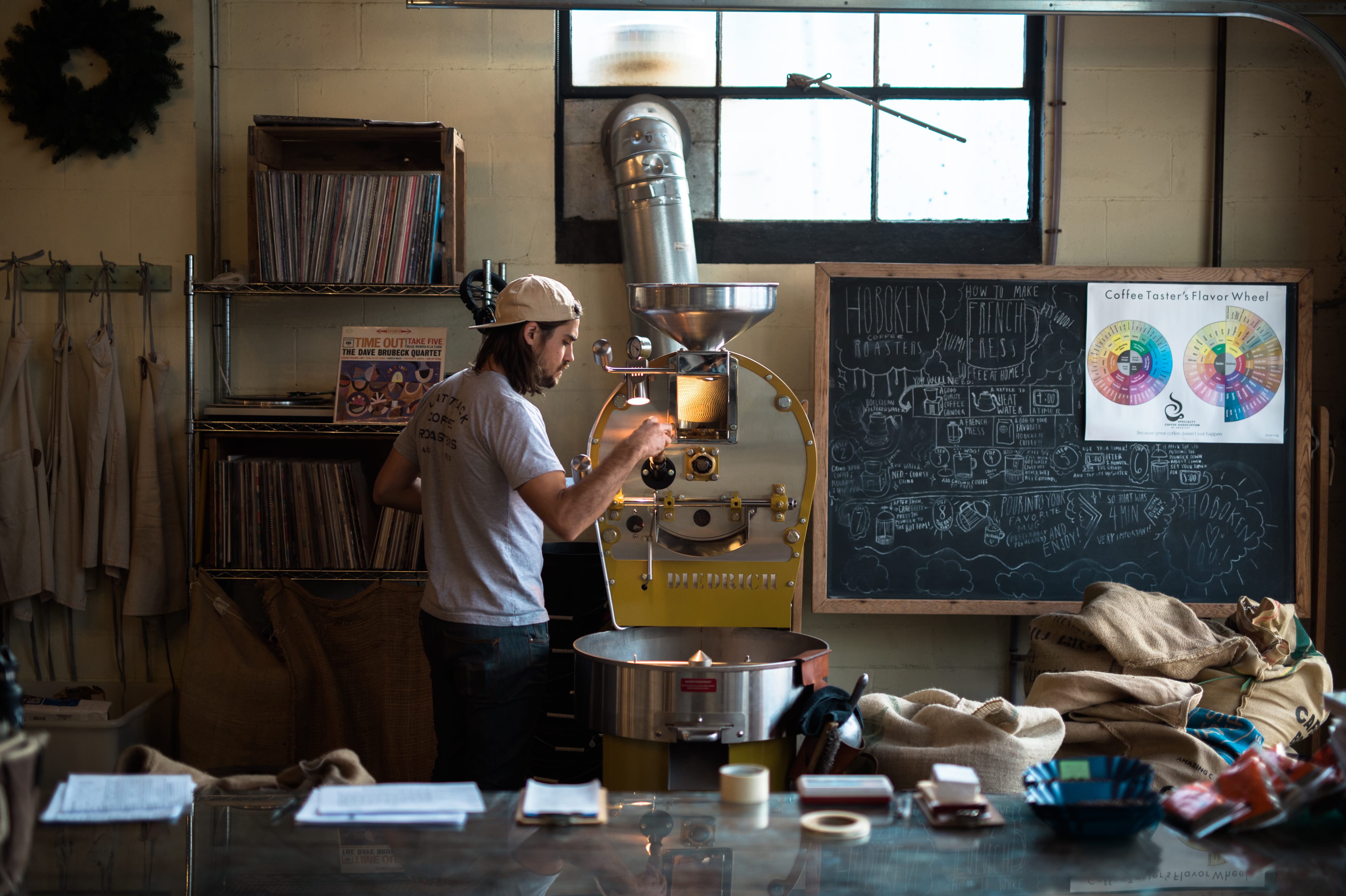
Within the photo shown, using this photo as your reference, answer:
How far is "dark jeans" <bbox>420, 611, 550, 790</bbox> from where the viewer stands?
89.4 inches

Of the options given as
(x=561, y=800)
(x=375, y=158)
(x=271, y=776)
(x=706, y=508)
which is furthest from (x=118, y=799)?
(x=375, y=158)

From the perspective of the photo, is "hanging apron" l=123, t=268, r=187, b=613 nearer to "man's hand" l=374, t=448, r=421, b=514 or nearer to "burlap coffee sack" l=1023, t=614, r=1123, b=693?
"man's hand" l=374, t=448, r=421, b=514

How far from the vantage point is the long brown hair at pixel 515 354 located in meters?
2.35

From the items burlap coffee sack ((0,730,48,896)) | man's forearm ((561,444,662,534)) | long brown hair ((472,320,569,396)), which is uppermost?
long brown hair ((472,320,569,396))

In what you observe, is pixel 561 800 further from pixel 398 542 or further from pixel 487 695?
pixel 398 542

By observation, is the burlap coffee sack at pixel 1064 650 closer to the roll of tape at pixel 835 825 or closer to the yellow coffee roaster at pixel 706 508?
the yellow coffee roaster at pixel 706 508

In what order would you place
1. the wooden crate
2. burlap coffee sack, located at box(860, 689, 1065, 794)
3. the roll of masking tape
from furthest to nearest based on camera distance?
the wooden crate < burlap coffee sack, located at box(860, 689, 1065, 794) < the roll of masking tape

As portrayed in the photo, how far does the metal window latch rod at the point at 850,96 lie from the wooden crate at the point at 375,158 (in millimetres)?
1028

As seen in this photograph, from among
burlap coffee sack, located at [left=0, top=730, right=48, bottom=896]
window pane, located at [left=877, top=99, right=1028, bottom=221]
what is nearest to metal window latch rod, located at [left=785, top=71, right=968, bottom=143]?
window pane, located at [left=877, top=99, right=1028, bottom=221]

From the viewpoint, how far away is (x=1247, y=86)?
11.2 feet

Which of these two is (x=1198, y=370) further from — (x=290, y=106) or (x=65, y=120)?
(x=65, y=120)

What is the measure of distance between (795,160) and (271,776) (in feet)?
8.19

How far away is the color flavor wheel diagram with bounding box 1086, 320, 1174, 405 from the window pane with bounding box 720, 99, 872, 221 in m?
0.83

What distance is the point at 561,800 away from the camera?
148 centimetres
